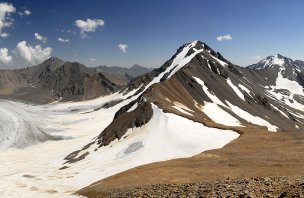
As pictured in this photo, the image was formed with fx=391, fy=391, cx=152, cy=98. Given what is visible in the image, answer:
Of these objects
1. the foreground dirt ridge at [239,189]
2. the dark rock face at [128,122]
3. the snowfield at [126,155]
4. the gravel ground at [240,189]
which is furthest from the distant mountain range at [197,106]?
the gravel ground at [240,189]

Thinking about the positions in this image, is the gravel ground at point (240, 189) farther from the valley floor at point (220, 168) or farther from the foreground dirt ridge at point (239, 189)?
the valley floor at point (220, 168)

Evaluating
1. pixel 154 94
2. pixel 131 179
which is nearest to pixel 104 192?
pixel 131 179

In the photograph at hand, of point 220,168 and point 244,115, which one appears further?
point 244,115

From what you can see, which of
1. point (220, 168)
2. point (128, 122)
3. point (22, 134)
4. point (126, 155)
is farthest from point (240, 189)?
point (22, 134)

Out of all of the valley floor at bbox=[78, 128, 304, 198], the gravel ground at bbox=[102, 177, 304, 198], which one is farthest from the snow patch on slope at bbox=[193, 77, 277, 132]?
the gravel ground at bbox=[102, 177, 304, 198]

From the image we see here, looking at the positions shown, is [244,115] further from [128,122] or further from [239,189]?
[239,189]

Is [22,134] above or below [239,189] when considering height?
above

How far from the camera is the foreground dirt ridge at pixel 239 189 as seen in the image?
26.0 metres

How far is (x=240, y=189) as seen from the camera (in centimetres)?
2875

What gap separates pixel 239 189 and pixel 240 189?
0.08 m

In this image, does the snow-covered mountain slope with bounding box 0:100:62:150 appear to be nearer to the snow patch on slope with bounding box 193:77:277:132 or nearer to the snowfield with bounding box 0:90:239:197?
the snowfield with bounding box 0:90:239:197

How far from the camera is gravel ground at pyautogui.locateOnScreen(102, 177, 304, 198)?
2598 cm

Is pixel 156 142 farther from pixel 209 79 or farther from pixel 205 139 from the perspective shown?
pixel 209 79

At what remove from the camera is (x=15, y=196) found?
6875 cm
